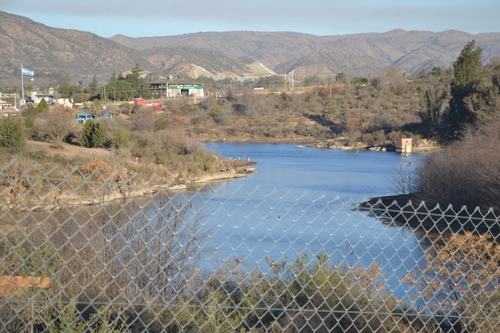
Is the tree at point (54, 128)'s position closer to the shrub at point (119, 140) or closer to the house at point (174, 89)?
the shrub at point (119, 140)

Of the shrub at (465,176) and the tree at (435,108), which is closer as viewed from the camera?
the shrub at (465,176)

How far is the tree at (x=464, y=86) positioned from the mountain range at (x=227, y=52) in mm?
32771

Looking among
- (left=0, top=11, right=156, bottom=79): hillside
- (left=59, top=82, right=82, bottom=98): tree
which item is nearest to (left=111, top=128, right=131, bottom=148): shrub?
(left=59, top=82, right=82, bottom=98): tree

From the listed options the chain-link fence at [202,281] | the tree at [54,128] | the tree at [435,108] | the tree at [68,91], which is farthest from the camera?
the tree at [68,91]

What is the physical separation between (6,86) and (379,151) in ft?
140

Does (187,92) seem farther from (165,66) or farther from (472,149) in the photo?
(165,66)

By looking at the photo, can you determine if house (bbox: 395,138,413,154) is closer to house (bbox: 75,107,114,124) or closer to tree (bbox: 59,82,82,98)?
house (bbox: 75,107,114,124)

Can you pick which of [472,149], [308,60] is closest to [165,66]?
[308,60]

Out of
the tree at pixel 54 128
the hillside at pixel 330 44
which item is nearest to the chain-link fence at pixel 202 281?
the tree at pixel 54 128

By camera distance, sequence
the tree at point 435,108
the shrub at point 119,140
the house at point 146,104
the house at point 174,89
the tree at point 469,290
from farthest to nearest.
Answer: the house at point 174,89
the house at point 146,104
the tree at point 435,108
the shrub at point 119,140
the tree at point 469,290

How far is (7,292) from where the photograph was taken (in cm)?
271

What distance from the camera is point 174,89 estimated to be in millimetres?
54875

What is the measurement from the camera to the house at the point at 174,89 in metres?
54.2

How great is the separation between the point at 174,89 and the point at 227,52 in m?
118
